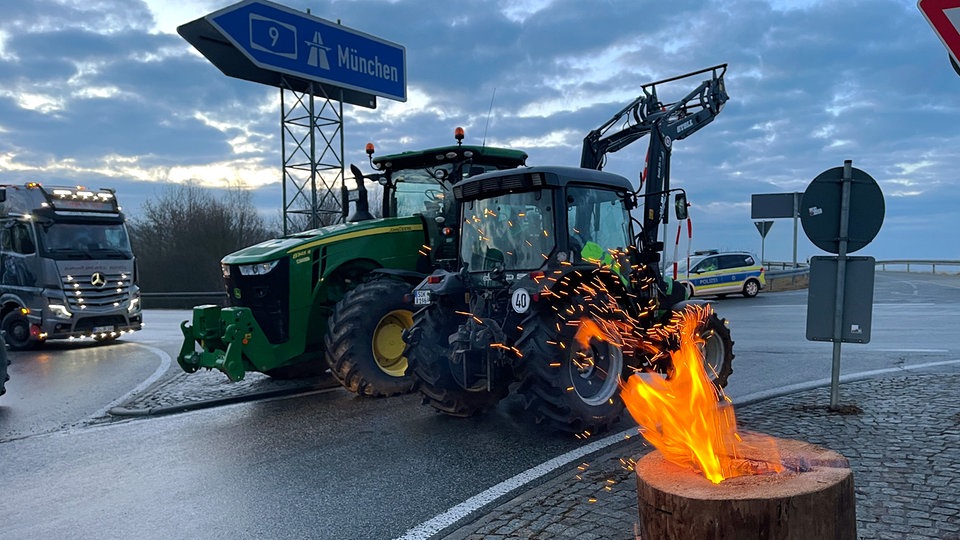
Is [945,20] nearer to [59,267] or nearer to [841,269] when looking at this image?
[841,269]

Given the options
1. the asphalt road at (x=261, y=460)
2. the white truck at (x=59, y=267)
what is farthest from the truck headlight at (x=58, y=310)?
the asphalt road at (x=261, y=460)

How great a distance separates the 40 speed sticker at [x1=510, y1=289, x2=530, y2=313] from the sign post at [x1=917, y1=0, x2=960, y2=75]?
3490 millimetres

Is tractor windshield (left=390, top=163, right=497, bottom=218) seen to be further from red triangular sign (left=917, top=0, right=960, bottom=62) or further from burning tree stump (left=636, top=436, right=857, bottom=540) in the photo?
burning tree stump (left=636, top=436, right=857, bottom=540)

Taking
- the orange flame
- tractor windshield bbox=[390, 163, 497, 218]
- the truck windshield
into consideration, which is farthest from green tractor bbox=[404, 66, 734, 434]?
the truck windshield

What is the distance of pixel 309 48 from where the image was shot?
61.4ft

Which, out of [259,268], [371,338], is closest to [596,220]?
[371,338]

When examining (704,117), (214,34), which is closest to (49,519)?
(704,117)

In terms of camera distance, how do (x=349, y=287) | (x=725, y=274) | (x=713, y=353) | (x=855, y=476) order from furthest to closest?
(x=725, y=274), (x=349, y=287), (x=713, y=353), (x=855, y=476)

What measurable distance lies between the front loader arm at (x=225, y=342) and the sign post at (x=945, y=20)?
268 inches

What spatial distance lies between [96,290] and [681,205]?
13009 millimetres

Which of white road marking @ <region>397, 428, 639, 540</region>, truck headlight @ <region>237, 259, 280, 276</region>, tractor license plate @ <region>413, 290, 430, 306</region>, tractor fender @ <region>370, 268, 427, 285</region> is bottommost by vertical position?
white road marking @ <region>397, 428, 639, 540</region>

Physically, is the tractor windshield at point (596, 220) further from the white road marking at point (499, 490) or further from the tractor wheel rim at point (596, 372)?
the white road marking at point (499, 490)

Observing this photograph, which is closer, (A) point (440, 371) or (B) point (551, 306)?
(B) point (551, 306)

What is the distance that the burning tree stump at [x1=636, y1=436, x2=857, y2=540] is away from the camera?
2.56 metres
